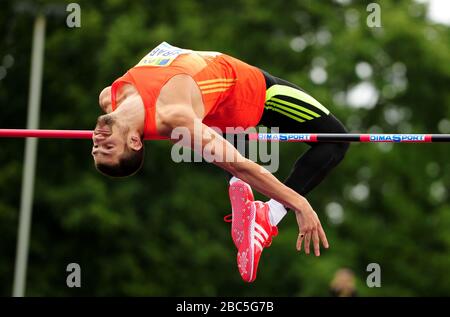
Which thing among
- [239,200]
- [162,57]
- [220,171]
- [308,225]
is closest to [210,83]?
[162,57]

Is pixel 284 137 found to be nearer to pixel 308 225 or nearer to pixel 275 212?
pixel 275 212

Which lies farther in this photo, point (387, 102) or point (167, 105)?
point (387, 102)

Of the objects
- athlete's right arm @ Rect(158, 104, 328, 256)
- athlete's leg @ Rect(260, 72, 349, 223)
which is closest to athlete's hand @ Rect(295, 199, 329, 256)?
Result: athlete's right arm @ Rect(158, 104, 328, 256)

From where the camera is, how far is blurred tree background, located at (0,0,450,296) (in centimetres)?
1859

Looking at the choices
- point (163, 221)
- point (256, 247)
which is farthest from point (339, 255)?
point (256, 247)

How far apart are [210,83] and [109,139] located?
0.78 m

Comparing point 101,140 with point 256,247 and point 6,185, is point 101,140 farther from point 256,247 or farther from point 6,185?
point 6,185

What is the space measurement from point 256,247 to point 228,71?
4.06ft

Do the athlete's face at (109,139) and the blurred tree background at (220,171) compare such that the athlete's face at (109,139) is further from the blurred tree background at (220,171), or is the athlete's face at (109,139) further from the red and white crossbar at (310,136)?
the blurred tree background at (220,171)

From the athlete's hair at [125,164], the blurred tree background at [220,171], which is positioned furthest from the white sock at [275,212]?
the blurred tree background at [220,171]

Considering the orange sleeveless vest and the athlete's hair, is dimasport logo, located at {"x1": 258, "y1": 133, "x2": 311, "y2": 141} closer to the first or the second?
the orange sleeveless vest

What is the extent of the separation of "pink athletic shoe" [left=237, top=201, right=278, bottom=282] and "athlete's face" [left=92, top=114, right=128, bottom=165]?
1.25 meters

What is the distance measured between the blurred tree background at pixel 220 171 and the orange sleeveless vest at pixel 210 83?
11.1 meters

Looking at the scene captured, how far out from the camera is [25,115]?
18547 millimetres
